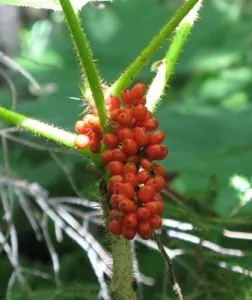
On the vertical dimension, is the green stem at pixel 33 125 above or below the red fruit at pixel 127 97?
below

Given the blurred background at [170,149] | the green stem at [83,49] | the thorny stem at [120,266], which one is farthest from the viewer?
the blurred background at [170,149]

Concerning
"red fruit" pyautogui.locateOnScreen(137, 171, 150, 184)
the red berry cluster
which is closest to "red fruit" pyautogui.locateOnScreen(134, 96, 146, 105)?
the red berry cluster

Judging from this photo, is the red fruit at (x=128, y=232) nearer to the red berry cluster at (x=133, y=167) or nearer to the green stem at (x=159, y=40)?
the red berry cluster at (x=133, y=167)

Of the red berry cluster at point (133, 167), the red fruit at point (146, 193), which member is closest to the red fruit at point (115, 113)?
the red berry cluster at point (133, 167)

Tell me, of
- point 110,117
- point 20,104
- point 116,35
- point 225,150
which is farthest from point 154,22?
point 110,117

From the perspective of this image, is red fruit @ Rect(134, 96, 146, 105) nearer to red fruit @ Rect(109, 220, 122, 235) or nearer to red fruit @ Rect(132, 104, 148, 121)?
red fruit @ Rect(132, 104, 148, 121)

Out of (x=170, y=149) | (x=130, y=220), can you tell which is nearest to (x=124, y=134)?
(x=130, y=220)
